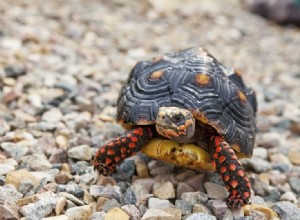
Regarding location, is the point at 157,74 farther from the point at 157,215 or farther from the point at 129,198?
the point at 157,215

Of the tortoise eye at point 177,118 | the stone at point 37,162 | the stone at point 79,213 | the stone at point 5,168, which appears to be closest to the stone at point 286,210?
the tortoise eye at point 177,118

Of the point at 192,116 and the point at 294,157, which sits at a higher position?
the point at 192,116

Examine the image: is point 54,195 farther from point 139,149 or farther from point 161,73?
point 161,73

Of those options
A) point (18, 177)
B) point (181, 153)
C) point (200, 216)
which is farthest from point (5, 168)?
point (200, 216)

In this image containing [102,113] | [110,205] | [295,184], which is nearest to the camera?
[110,205]

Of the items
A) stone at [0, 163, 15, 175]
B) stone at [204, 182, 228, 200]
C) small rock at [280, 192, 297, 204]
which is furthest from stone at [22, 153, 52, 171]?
small rock at [280, 192, 297, 204]

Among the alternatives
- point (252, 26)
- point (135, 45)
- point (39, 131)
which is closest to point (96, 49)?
point (135, 45)
